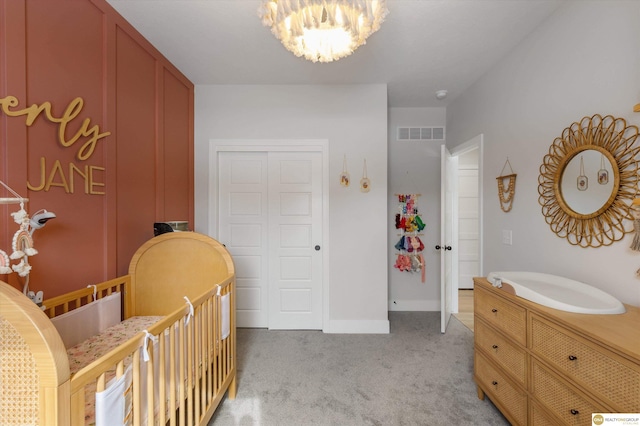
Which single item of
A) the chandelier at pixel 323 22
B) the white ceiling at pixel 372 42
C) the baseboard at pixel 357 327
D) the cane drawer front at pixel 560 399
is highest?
the white ceiling at pixel 372 42

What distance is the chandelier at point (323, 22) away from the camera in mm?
1042

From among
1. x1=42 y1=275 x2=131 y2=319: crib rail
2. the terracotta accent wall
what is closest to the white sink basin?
x1=42 y1=275 x2=131 y2=319: crib rail

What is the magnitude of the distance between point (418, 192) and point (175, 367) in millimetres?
2966

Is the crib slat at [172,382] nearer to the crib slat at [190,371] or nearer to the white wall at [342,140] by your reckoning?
the crib slat at [190,371]

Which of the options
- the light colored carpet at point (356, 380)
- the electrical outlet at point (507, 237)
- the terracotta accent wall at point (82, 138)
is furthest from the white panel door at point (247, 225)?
the electrical outlet at point (507, 237)

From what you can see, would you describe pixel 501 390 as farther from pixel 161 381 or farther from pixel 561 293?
pixel 161 381

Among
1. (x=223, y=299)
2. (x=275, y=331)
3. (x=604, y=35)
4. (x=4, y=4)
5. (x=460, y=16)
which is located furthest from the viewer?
(x=275, y=331)

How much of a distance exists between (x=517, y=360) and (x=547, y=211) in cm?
98

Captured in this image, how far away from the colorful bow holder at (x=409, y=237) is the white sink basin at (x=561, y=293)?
1.51 m

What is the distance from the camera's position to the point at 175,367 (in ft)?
3.78

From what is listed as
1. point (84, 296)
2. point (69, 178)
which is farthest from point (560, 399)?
point (69, 178)

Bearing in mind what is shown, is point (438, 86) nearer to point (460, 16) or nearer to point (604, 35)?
point (460, 16)

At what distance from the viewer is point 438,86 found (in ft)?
8.77

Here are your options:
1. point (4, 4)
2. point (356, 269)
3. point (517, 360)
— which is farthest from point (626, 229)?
point (4, 4)
